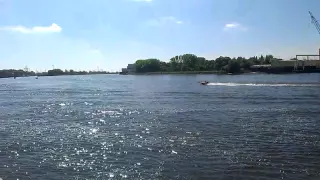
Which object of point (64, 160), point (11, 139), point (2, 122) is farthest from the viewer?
point (2, 122)

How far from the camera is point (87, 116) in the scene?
41.1 meters

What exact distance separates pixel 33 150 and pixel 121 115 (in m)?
18.5

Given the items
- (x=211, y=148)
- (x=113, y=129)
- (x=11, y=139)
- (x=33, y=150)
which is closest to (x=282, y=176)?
(x=211, y=148)

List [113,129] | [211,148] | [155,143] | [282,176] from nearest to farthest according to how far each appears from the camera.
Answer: [282,176]
[211,148]
[155,143]
[113,129]

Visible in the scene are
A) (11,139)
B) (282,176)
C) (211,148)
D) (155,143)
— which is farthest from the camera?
(11,139)

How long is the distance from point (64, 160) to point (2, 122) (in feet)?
61.4

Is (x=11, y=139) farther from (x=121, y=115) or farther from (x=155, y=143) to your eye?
(x=121, y=115)

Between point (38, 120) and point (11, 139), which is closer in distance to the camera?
point (11, 139)

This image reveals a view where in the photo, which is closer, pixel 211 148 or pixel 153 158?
pixel 153 158

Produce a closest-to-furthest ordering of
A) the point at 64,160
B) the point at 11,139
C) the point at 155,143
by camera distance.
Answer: the point at 64,160 < the point at 155,143 < the point at 11,139

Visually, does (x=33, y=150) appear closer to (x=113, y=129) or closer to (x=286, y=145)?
(x=113, y=129)

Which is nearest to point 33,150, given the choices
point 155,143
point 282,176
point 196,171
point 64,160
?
point 64,160

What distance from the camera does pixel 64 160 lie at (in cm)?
2100

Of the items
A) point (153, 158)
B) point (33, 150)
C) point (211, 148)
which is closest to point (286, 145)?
point (211, 148)
